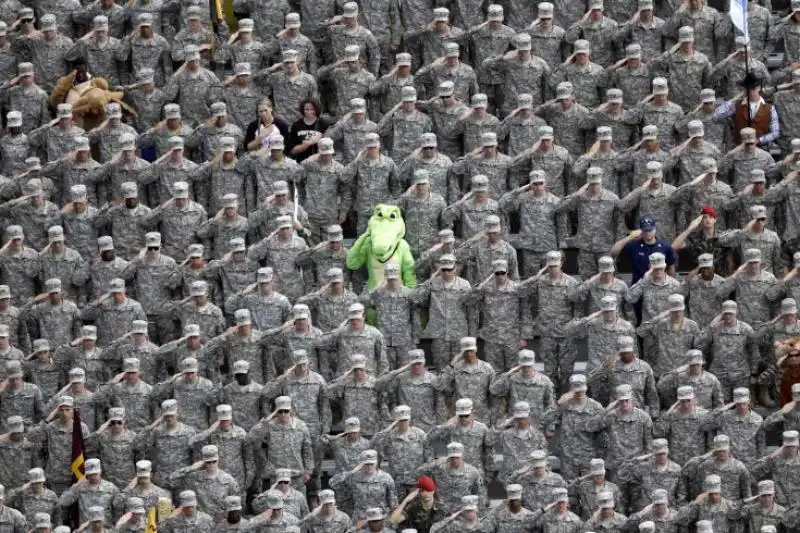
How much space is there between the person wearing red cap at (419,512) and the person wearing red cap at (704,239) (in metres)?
4.23

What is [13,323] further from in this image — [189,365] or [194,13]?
[194,13]

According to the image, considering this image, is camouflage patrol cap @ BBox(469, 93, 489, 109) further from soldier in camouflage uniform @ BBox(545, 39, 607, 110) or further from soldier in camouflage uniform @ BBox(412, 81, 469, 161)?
soldier in camouflage uniform @ BBox(545, 39, 607, 110)

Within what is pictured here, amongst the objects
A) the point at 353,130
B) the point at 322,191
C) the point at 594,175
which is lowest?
the point at 322,191

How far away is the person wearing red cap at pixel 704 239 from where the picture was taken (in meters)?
39.7

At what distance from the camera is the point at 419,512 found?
3753cm

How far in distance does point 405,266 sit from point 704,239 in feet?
10.2

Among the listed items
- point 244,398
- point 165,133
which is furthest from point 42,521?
point 165,133

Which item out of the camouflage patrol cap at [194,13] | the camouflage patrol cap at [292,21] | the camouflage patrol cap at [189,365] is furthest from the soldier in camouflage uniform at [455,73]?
the camouflage patrol cap at [189,365]

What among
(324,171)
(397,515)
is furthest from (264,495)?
(324,171)

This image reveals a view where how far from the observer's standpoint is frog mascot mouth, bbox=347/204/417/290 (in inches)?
1556

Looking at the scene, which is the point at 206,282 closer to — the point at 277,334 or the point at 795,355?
the point at 277,334

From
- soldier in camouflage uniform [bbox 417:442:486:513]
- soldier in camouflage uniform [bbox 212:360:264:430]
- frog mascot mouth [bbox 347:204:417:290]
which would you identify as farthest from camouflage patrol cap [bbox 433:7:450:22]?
soldier in camouflage uniform [bbox 417:442:486:513]

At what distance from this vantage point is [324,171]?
40781mm

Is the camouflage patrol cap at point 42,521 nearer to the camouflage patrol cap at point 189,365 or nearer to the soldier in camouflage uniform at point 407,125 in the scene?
the camouflage patrol cap at point 189,365
